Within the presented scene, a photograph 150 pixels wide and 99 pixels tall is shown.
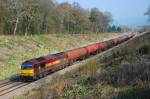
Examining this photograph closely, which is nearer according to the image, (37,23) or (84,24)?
(37,23)

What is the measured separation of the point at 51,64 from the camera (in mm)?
35031

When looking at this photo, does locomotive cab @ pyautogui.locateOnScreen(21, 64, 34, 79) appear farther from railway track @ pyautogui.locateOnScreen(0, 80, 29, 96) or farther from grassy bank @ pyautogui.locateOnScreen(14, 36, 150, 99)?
grassy bank @ pyautogui.locateOnScreen(14, 36, 150, 99)

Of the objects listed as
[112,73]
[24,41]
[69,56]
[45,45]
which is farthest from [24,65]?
[45,45]

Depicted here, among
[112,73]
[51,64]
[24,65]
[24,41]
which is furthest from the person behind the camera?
[24,41]

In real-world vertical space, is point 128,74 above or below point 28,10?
below

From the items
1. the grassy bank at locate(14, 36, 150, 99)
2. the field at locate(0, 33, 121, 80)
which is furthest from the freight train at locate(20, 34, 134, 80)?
the grassy bank at locate(14, 36, 150, 99)

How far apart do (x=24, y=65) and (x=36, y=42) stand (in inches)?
1126

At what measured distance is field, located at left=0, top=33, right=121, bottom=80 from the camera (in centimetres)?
3984

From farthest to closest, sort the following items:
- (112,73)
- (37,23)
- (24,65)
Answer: (37,23)
(24,65)
(112,73)

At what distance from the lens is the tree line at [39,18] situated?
69375mm

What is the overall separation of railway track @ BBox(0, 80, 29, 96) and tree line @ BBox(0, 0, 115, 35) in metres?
36.8

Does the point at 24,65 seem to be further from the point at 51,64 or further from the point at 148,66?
the point at 148,66

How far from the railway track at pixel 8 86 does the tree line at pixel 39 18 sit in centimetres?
3677

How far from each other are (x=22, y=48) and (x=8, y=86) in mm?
24134
